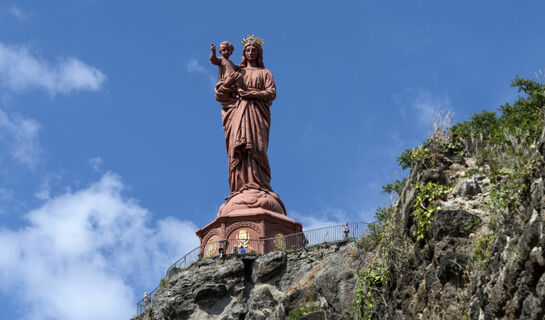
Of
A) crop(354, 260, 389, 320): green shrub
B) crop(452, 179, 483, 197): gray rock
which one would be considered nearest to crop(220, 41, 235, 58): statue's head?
crop(354, 260, 389, 320): green shrub

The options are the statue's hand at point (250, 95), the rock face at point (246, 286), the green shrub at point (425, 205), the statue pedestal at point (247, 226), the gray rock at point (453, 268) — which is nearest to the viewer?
the gray rock at point (453, 268)

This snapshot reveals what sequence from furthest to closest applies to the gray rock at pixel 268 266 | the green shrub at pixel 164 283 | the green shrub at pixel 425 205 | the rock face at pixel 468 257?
the green shrub at pixel 164 283 < the gray rock at pixel 268 266 < the green shrub at pixel 425 205 < the rock face at pixel 468 257

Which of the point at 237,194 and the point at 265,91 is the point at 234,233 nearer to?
the point at 237,194

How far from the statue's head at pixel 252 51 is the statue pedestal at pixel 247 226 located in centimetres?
741

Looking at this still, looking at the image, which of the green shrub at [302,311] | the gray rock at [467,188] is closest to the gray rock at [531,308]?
the gray rock at [467,188]

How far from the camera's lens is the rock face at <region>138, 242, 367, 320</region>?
83.9ft

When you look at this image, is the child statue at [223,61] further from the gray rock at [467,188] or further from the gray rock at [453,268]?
the gray rock at [453,268]

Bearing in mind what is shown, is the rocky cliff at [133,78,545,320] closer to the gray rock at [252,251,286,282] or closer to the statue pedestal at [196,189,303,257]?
the gray rock at [252,251,286,282]

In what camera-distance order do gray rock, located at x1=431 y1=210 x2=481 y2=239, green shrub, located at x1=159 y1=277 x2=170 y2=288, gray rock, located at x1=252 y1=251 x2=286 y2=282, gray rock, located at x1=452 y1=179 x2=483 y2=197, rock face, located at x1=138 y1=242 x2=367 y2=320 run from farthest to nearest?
green shrub, located at x1=159 y1=277 x2=170 y2=288 < gray rock, located at x1=252 y1=251 x2=286 y2=282 < rock face, located at x1=138 y1=242 x2=367 y2=320 < gray rock, located at x1=452 y1=179 x2=483 y2=197 < gray rock, located at x1=431 y1=210 x2=481 y2=239

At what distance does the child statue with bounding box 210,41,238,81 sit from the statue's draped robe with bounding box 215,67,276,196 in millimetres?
470

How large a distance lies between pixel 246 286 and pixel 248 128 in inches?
A: 332

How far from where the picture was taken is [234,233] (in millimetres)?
29875

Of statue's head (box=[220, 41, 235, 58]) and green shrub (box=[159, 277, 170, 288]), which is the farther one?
statue's head (box=[220, 41, 235, 58])

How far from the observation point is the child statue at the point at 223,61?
113ft
